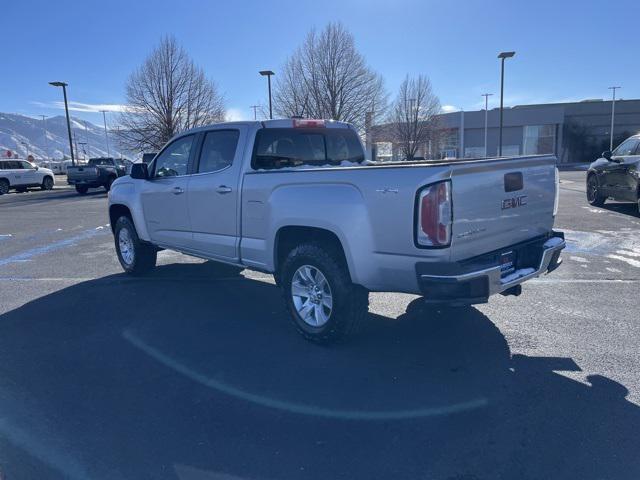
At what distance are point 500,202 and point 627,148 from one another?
1001 centimetres

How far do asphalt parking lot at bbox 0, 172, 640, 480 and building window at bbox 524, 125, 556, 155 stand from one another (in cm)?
5364

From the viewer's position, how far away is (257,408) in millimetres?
3486

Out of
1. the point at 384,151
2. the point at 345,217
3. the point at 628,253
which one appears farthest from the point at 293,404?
the point at 384,151

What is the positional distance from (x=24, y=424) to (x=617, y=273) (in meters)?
6.85

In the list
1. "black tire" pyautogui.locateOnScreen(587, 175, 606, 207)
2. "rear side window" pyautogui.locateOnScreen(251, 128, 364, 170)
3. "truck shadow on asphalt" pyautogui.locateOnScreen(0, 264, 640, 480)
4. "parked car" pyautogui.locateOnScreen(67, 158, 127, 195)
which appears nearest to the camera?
"truck shadow on asphalt" pyautogui.locateOnScreen(0, 264, 640, 480)

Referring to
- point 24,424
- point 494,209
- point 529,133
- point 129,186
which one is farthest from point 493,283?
point 529,133

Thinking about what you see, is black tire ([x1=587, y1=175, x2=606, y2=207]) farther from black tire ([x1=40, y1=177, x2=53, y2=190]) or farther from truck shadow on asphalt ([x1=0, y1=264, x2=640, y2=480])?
black tire ([x1=40, y1=177, x2=53, y2=190])

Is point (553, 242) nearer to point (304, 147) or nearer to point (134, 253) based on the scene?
point (304, 147)

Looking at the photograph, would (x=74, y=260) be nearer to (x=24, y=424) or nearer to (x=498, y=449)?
(x=24, y=424)

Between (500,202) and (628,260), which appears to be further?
(628,260)

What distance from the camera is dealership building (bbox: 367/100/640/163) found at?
Answer: 55188 millimetres

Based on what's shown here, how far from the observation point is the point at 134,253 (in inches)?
283

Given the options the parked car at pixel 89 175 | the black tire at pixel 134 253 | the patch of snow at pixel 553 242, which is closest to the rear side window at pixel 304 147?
the patch of snow at pixel 553 242

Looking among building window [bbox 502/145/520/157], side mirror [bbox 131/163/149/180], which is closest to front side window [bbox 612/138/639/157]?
side mirror [bbox 131/163/149/180]
